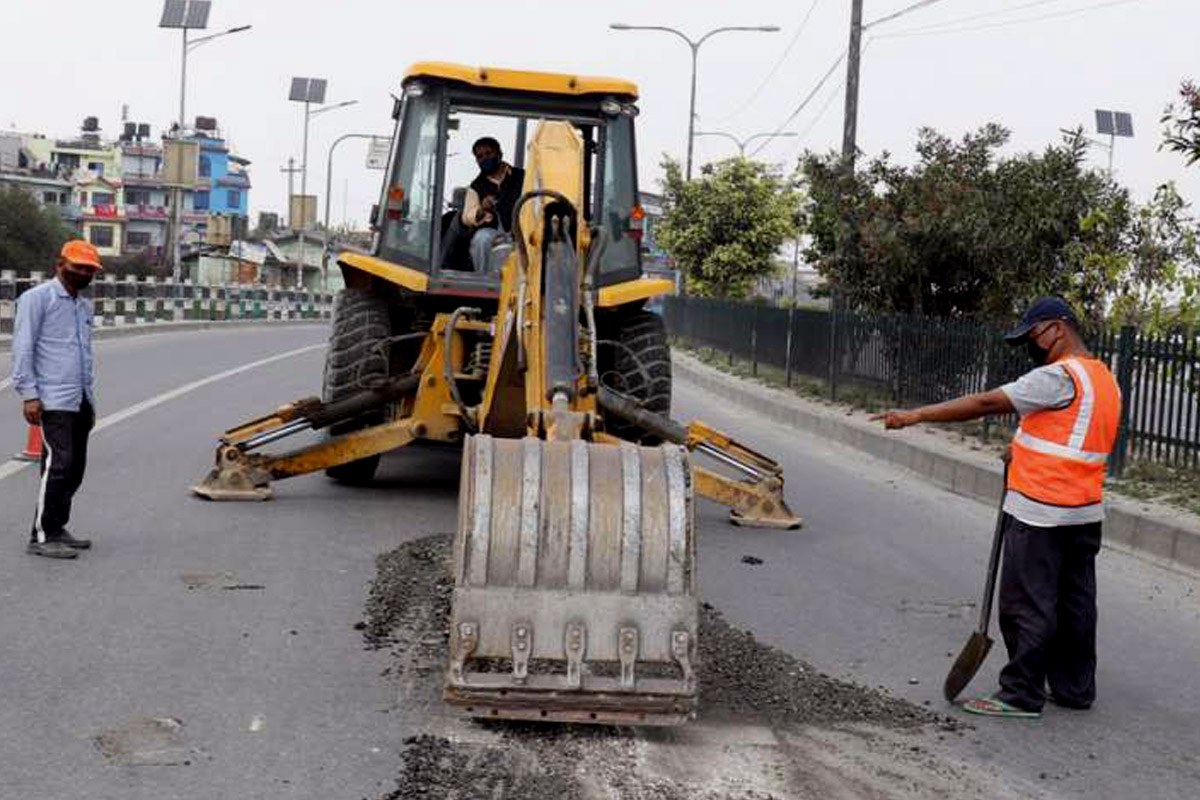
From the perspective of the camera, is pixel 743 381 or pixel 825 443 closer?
pixel 825 443

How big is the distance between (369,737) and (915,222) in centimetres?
1428

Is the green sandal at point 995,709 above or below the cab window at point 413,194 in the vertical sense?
below

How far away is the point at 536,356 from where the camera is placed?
736cm

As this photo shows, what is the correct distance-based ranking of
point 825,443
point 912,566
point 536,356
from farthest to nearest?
point 825,443
point 912,566
point 536,356

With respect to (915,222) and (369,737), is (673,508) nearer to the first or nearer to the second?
(369,737)

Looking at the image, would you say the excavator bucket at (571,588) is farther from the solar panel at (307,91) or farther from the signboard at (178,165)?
the solar panel at (307,91)

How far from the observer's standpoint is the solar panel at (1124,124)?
54875 millimetres

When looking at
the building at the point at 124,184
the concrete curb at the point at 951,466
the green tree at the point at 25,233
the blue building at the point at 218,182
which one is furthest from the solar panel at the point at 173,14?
the blue building at the point at 218,182

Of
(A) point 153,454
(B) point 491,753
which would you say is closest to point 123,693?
(B) point 491,753

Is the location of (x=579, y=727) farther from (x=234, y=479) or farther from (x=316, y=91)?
(x=316, y=91)

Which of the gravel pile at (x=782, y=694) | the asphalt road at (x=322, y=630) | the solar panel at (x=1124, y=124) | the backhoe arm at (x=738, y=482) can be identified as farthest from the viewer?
the solar panel at (x=1124, y=124)

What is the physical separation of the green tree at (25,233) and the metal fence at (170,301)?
562 inches

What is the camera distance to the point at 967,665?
6332 millimetres

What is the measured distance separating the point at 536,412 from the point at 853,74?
17574 millimetres
